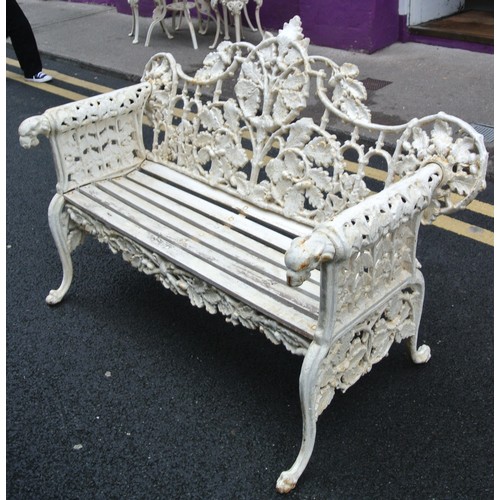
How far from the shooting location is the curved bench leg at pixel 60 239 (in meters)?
3.28

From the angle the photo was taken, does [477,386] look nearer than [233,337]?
Yes

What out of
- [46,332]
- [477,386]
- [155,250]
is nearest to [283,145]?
[155,250]

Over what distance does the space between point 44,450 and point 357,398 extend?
4.17 ft

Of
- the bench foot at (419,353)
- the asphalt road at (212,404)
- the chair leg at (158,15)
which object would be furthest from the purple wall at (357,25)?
the bench foot at (419,353)

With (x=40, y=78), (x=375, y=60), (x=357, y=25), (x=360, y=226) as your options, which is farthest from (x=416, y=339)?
(x=40, y=78)

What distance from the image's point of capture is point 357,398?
2.75 meters

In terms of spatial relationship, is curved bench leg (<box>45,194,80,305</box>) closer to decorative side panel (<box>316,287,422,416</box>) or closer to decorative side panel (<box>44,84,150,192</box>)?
decorative side panel (<box>44,84,150,192</box>)

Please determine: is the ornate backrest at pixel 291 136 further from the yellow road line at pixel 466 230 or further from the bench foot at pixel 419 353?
the yellow road line at pixel 466 230

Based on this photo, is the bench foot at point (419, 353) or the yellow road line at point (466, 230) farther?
the yellow road line at point (466, 230)

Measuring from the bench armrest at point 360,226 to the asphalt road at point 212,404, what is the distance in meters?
0.86

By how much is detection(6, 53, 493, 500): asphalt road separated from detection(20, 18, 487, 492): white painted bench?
167 millimetres

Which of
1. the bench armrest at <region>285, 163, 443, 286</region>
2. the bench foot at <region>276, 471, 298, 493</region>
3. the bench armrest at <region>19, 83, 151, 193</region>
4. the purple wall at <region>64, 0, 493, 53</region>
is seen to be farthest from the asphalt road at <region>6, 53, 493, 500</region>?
the purple wall at <region>64, 0, 493, 53</region>

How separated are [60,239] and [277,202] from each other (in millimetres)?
1162

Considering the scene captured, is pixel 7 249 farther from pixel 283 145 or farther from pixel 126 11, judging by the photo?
pixel 126 11
